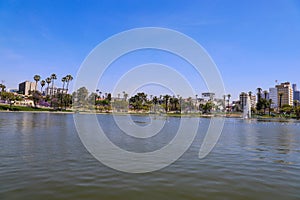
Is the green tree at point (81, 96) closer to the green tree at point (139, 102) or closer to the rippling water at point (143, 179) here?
the green tree at point (139, 102)

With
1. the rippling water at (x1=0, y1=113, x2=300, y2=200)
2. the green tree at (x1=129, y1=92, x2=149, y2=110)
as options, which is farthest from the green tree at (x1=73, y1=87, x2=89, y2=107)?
the rippling water at (x1=0, y1=113, x2=300, y2=200)

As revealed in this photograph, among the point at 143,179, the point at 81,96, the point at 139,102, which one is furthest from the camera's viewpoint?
the point at 139,102

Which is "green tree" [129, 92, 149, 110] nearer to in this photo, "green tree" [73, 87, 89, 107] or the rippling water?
"green tree" [73, 87, 89, 107]

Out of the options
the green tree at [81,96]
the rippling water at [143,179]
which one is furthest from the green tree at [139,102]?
the rippling water at [143,179]

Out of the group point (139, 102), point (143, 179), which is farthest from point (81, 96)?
point (143, 179)

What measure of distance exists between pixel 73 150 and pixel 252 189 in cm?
1085

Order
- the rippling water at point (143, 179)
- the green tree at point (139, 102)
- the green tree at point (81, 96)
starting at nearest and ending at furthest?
the rippling water at point (143, 179) → the green tree at point (81, 96) → the green tree at point (139, 102)

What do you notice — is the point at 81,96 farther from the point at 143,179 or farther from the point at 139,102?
the point at 143,179

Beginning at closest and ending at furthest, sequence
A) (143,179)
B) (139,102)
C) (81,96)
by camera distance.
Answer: (143,179)
(81,96)
(139,102)

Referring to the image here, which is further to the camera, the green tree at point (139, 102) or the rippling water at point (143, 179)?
the green tree at point (139, 102)

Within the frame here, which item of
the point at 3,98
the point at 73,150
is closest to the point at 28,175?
the point at 73,150

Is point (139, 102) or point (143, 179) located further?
point (139, 102)

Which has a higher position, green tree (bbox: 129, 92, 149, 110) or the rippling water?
green tree (bbox: 129, 92, 149, 110)

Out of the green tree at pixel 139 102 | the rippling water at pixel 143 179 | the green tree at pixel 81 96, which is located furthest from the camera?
the green tree at pixel 139 102
